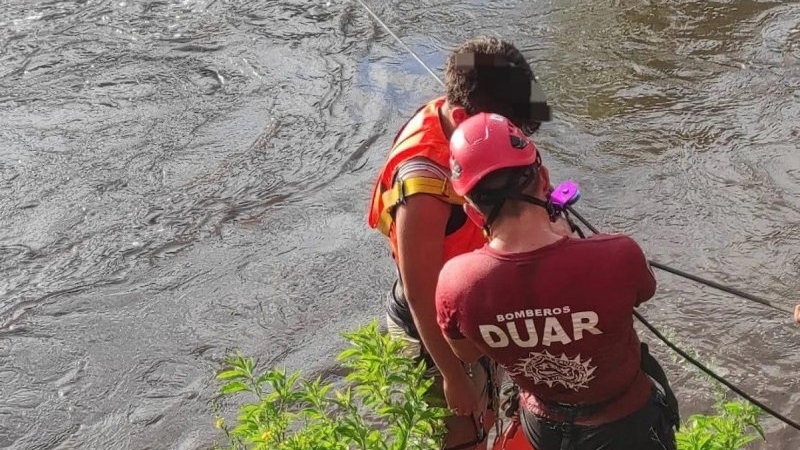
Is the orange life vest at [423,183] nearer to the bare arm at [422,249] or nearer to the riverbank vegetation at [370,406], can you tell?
the bare arm at [422,249]

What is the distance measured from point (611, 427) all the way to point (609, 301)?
453mm

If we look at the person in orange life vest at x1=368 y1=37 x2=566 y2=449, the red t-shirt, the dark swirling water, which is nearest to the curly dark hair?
the person in orange life vest at x1=368 y1=37 x2=566 y2=449

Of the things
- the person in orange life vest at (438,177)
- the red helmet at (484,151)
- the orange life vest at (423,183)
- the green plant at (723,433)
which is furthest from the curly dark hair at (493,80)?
the green plant at (723,433)

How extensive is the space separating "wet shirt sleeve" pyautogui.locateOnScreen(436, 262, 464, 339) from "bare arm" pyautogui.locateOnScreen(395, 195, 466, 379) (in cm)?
15

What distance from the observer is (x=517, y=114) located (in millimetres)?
2467

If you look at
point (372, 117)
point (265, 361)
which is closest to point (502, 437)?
point (265, 361)

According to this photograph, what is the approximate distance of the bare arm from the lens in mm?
2455

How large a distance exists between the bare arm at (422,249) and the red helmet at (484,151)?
270 millimetres

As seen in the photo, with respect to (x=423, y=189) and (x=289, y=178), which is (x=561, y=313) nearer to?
(x=423, y=189)

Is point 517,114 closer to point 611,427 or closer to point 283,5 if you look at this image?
point 611,427

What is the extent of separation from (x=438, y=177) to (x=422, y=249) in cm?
21

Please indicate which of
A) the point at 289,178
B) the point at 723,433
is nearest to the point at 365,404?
the point at 723,433

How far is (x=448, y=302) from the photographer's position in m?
2.27

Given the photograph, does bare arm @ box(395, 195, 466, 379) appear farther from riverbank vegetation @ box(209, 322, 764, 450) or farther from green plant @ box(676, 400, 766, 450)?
green plant @ box(676, 400, 766, 450)
